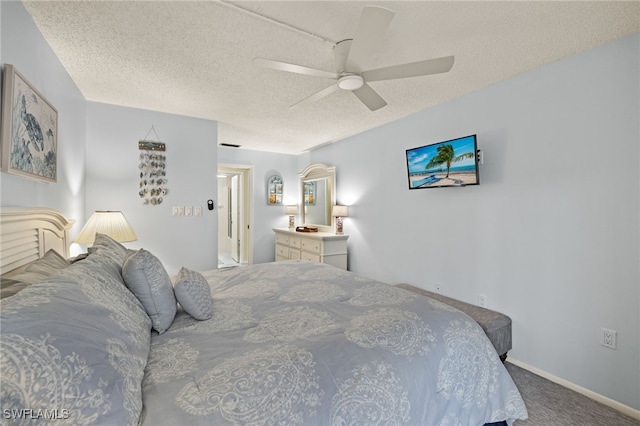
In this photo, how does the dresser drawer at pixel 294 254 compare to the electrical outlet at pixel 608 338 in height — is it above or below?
above

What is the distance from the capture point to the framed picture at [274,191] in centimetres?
564

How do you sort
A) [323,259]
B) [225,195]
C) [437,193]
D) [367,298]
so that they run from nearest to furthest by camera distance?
[367,298] → [437,193] → [323,259] → [225,195]

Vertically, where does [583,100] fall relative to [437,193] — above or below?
above

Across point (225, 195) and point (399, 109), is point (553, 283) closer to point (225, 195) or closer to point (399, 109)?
point (399, 109)

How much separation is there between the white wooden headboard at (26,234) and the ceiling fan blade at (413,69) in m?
2.03

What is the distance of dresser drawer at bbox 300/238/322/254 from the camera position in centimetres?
426

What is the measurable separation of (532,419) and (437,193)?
80.3 inches

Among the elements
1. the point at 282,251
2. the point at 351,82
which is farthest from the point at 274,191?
the point at 351,82

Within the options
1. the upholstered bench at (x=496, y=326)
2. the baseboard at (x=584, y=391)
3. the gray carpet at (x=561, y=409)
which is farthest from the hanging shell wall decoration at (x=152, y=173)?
the baseboard at (x=584, y=391)

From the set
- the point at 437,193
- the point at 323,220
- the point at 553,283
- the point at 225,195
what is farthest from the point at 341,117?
the point at 225,195

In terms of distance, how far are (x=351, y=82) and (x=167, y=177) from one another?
102 inches

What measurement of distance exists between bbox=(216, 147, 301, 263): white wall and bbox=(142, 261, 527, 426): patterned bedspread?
383 cm

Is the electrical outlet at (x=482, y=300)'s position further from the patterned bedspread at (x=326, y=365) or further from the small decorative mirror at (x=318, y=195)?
the small decorative mirror at (x=318, y=195)

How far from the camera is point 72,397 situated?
0.64m
